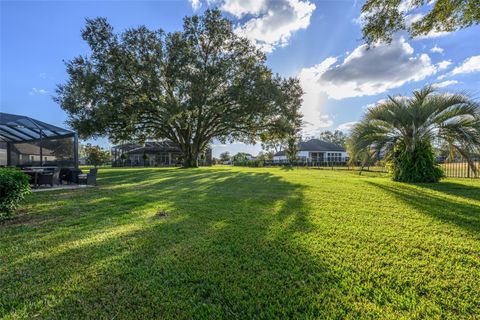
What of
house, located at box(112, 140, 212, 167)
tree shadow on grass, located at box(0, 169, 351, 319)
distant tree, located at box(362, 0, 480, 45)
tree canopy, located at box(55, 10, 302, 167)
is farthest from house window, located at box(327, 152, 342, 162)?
tree shadow on grass, located at box(0, 169, 351, 319)

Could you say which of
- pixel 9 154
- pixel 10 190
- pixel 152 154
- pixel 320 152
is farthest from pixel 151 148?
pixel 10 190

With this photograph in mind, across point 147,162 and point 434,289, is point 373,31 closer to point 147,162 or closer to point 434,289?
point 434,289

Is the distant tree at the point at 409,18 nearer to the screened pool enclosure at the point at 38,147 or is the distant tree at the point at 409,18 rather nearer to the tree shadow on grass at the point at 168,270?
the tree shadow on grass at the point at 168,270

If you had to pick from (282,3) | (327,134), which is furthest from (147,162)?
(327,134)

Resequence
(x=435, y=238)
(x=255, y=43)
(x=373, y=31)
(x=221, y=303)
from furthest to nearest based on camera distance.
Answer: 1. (x=255, y=43)
2. (x=373, y=31)
3. (x=435, y=238)
4. (x=221, y=303)

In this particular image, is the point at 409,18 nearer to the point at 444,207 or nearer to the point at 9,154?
the point at 444,207

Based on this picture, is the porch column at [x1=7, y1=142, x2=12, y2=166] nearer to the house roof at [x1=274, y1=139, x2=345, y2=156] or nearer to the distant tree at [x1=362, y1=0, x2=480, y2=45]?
the distant tree at [x1=362, y1=0, x2=480, y2=45]

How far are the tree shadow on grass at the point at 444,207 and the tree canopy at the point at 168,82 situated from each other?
13802 millimetres

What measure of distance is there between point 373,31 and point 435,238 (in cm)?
744

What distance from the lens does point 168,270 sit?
237 cm

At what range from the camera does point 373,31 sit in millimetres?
7562

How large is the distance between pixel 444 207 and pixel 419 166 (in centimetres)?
476

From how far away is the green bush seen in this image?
860 centimetres

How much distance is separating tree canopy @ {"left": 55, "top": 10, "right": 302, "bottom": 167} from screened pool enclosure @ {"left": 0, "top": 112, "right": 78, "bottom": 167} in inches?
160
